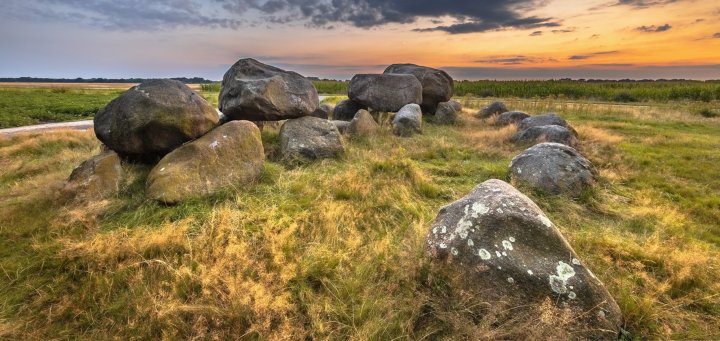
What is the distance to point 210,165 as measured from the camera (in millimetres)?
6949

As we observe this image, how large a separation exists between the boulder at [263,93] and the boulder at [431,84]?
345 inches

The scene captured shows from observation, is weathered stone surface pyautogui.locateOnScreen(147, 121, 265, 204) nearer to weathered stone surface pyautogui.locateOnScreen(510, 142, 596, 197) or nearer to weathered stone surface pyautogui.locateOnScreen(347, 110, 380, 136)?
weathered stone surface pyautogui.locateOnScreen(347, 110, 380, 136)

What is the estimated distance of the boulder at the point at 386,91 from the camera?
16219 millimetres

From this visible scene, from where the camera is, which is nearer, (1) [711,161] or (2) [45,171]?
(2) [45,171]

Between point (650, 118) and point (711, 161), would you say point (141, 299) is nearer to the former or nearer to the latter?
point (711, 161)

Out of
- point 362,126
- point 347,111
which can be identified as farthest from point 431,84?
point 362,126

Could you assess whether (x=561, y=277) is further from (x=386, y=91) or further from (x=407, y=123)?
(x=386, y=91)

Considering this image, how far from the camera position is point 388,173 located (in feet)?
27.7

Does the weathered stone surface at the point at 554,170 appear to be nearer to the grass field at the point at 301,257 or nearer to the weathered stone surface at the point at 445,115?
the grass field at the point at 301,257

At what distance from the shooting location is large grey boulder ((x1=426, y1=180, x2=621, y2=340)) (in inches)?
137

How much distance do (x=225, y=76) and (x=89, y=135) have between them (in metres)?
6.55

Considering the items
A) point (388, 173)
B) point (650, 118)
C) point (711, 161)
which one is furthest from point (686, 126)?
point (388, 173)

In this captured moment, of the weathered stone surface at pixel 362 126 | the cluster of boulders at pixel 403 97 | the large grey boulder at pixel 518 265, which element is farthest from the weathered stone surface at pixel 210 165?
the cluster of boulders at pixel 403 97

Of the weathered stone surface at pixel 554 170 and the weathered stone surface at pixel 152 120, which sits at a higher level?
the weathered stone surface at pixel 152 120
